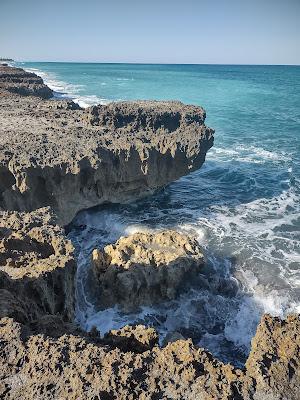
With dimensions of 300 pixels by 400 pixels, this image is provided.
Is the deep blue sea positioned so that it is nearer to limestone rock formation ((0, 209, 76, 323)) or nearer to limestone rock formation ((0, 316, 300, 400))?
limestone rock formation ((0, 209, 76, 323))

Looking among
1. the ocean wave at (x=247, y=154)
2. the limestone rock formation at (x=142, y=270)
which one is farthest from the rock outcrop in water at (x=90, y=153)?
the ocean wave at (x=247, y=154)

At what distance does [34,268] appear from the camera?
9969mm

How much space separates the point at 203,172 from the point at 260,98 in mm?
51282

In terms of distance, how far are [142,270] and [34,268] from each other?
447 centimetres

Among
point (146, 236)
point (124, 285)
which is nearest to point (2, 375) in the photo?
point (124, 285)

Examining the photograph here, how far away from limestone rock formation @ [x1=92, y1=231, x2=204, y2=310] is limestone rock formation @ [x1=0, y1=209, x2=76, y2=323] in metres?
2.44

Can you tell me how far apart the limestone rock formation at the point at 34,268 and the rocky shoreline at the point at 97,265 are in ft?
0.11

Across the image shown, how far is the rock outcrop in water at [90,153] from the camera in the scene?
16469mm

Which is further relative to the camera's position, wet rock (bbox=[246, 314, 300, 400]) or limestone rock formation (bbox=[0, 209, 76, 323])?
limestone rock formation (bbox=[0, 209, 76, 323])

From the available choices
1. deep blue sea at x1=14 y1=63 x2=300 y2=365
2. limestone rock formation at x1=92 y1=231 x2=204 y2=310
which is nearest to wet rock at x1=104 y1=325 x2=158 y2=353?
limestone rock formation at x1=92 y1=231 x2=204 y2=310

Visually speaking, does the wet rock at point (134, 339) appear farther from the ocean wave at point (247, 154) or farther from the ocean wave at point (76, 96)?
the ocean wave at point (76, 96)

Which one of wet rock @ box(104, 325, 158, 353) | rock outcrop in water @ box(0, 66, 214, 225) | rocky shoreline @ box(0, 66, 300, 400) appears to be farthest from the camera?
rock outcrop in water @ box(0, 66, 214, 225)

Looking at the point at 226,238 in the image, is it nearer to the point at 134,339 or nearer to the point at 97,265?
the point at 97,265

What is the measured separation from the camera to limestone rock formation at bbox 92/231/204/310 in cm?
1337
